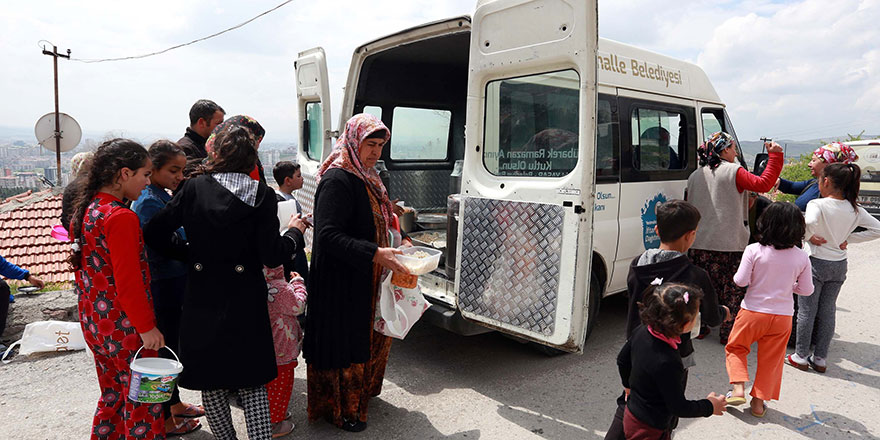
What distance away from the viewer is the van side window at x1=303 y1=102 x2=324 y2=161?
18.2 ft

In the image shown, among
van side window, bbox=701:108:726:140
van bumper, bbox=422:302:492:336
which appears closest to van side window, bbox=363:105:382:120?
van bumper, bbox=422:302:492:336

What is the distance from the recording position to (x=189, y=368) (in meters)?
2.34

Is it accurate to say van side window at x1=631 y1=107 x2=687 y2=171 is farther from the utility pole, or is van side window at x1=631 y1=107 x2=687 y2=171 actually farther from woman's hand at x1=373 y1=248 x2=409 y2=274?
the utility pole

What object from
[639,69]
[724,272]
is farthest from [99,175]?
[724,272]

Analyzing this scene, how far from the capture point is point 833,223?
3832mm

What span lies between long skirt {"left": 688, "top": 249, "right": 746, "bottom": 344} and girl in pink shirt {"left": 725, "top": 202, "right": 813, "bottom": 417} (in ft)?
3.53

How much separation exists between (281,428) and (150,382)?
986mm

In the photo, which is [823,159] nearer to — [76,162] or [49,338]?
[76,162]

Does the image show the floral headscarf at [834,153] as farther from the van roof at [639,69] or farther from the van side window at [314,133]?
the van side window at [314,133]

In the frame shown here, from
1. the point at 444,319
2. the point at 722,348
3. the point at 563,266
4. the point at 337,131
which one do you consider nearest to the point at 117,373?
the point at 444,319

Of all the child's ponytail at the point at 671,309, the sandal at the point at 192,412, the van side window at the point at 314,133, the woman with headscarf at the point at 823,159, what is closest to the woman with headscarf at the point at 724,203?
the woman with headscarf at the point at 823,159

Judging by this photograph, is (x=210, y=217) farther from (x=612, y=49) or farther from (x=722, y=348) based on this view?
(x=722, y=348)

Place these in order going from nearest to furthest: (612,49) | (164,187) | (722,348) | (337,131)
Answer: (164,187)
(612,49)
(722,348)
(337,131)

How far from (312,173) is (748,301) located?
420cm
